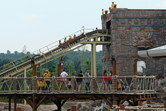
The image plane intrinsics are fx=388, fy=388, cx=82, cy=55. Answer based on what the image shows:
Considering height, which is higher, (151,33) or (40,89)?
(151,33)

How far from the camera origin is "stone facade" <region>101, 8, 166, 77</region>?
110 feet

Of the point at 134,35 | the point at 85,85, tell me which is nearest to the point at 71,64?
the point at 134,35

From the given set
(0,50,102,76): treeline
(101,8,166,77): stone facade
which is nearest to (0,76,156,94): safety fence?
(101,8,166,77): stone facade

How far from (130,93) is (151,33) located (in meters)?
14.7

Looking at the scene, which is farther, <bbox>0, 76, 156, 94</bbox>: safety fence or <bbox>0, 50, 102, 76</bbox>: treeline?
<bbox>0, 50, 102, 76</bbox>: treeline

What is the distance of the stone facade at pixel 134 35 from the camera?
33.6 meters

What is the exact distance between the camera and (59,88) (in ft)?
70.1

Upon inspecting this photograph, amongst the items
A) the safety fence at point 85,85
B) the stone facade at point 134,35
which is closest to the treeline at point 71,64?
the stone facade at point 134,35

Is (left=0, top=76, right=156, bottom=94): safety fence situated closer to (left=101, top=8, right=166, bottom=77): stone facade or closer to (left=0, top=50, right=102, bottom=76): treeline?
(left=101, top=8, right=166, bottom=77): stone facade

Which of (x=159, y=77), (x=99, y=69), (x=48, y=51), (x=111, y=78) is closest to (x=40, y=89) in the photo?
(x=111, y=78)

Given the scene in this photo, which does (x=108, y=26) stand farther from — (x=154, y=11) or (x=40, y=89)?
(x=40, y=89)

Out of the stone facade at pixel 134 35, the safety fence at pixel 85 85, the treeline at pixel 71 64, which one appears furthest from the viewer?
the treeline at pixel 71 64

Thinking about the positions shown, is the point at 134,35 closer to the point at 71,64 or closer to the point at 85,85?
the point at 85,85

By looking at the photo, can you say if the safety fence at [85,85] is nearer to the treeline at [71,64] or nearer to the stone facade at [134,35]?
the stone facade at [134,35]
